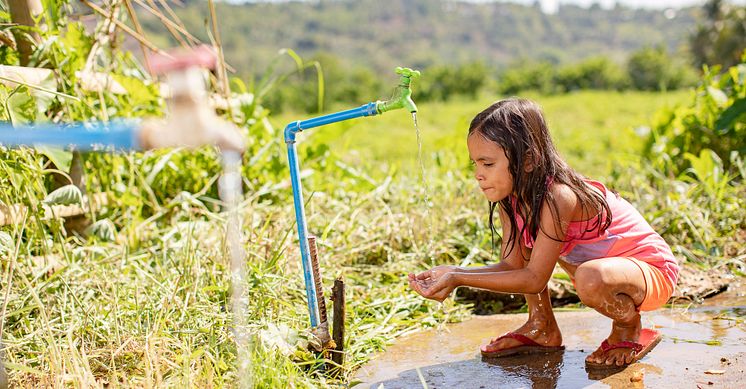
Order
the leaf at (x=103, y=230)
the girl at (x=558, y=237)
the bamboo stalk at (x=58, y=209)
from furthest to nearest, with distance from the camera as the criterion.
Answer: the leaf at (x=103, y=230), the bamboo stalk at (x=58, y=209), the girl at (x=558, y=237)

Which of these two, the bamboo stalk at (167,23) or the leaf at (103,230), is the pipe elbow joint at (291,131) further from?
the bamboo stalk at (167,23)

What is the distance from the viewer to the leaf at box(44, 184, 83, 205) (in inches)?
99.7

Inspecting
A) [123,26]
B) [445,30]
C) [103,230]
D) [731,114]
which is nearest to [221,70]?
[123,26]

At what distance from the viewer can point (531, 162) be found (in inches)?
82.0

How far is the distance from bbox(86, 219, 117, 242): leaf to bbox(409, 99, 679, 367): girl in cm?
146

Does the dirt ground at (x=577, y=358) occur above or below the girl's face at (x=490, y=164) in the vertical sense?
below

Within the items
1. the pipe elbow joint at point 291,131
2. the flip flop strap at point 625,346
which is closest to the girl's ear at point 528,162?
the flip flop strap at point 625,346

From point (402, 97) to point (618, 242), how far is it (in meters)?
0.87

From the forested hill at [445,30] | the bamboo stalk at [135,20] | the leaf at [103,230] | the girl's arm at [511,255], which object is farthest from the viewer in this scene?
the forested hill at [445,30]

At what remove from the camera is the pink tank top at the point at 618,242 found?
216 centimetres

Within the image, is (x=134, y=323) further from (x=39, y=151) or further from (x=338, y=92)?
(x=338, y=92)

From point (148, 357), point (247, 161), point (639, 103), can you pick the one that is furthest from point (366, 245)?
point (639, 103)

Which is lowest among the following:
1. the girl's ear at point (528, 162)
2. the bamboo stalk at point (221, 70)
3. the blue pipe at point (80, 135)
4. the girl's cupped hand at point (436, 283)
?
the girl's cupped hand at point (436, 283)

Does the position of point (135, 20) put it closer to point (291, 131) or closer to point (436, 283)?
point (291, 131)
